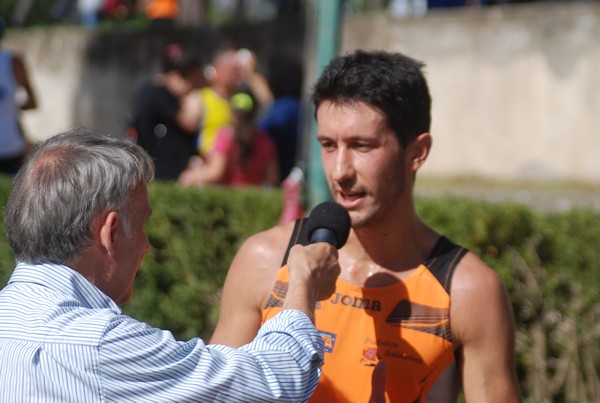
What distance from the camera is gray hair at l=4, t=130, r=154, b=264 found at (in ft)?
8.18

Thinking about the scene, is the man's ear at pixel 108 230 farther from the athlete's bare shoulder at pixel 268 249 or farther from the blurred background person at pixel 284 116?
the blurred background person at pixel 284 116

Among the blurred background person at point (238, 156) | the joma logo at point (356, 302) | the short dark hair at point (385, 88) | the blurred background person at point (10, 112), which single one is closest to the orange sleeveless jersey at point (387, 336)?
the joma logo at point (356, 302)

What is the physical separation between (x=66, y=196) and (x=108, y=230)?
135mm

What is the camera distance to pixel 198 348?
2.49 meters

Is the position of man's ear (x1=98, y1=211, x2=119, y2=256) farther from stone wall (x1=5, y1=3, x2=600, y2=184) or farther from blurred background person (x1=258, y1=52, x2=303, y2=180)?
stone wall (x1=5, y1=3, x2=600, y2=184)

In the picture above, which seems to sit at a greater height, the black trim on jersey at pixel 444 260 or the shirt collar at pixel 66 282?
the shirt collar at pixel 66 282

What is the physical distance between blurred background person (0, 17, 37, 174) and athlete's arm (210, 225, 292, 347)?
5.08 meters

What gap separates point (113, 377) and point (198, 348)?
0.24m

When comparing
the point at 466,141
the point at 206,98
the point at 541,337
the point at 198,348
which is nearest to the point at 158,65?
the point at 466,141

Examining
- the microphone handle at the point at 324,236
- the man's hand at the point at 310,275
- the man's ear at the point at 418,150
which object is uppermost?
the man's ear at the point at 418,150

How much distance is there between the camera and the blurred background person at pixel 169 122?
795 centimetres

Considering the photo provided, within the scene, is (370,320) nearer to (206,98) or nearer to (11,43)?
(206,98)

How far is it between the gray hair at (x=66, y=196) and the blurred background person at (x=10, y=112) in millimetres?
5708

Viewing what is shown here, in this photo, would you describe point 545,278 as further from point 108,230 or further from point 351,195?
point 108,230
